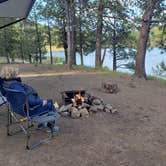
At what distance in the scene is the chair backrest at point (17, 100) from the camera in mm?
3258

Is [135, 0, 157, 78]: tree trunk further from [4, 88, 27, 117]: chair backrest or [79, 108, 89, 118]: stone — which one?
[4, 88, 27, 117]: chair backrest

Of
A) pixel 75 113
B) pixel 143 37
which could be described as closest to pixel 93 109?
pixel 75 113

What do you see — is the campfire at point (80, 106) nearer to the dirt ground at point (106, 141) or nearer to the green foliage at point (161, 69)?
the dirt ground at point (106, 141)

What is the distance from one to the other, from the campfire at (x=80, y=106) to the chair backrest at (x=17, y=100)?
1208 mm

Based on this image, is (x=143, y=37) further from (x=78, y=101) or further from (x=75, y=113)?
(x=75, y=113)

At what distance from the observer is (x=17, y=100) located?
3320 mm

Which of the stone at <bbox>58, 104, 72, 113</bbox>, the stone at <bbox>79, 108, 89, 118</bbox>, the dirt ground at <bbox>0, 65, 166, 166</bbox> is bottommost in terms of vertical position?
the dirt ground at <bbox>0, 65, 166, 166</bbox>

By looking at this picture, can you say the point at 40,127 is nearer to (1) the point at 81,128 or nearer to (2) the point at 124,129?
(1) the point at 81,128

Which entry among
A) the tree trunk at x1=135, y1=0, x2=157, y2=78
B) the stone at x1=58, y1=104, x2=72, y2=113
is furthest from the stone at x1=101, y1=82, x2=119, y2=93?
the tree trunk at x1=135, y1=0, x2=157, y2=78

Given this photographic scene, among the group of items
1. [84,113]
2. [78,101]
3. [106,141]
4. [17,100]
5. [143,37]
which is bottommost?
[106,141]

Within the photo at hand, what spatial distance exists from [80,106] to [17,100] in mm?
1483

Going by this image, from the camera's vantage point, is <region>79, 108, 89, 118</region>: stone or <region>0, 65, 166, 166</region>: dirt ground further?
<region>79, 108, 89, 118</region>: stone

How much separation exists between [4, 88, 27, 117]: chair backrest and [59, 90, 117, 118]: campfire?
1.21 meters

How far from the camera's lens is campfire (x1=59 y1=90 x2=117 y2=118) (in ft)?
14.9
